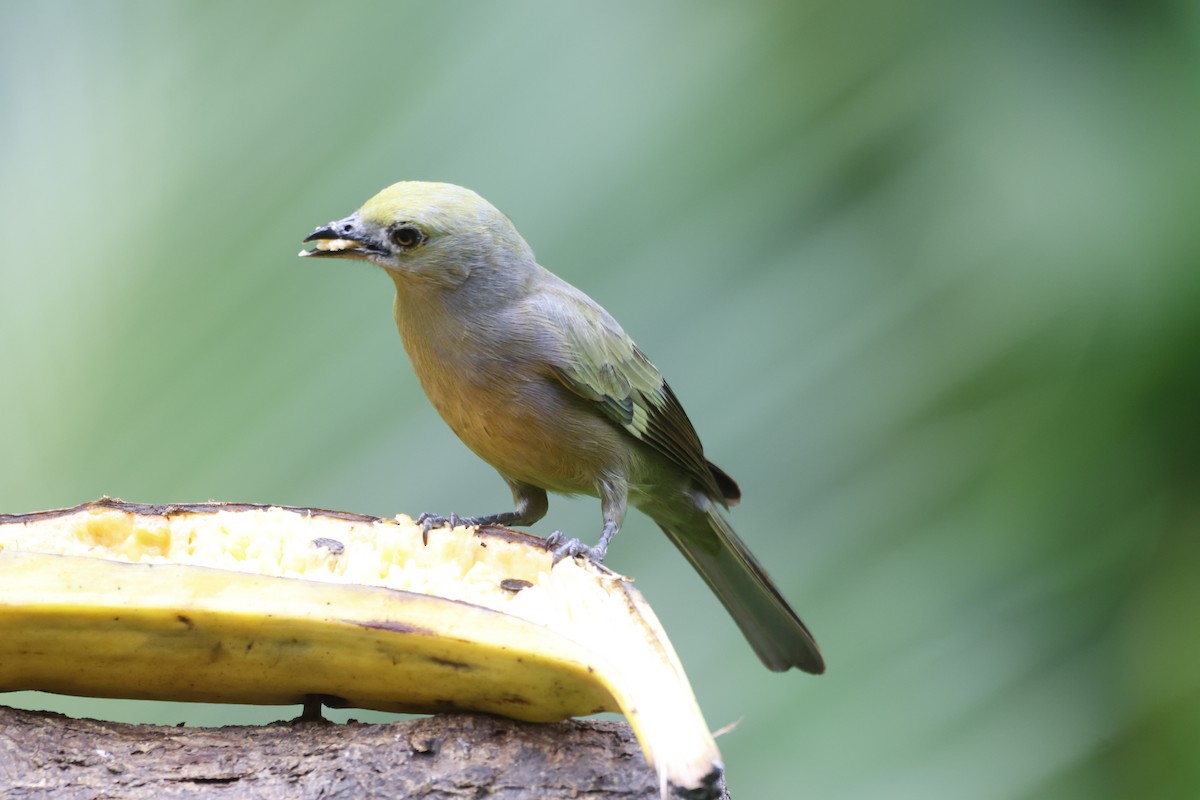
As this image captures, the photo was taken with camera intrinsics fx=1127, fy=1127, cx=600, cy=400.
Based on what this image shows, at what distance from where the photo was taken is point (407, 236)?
272 centimetres

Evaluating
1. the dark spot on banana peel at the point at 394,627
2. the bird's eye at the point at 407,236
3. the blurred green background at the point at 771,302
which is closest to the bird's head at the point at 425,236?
the bird's eye at the point at 407,236

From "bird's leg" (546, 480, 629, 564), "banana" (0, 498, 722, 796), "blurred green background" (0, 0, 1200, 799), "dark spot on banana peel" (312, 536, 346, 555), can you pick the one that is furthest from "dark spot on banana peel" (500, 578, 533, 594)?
"blurred green background" (0, 0, 1200, 799)

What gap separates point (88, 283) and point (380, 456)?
916 millimetres

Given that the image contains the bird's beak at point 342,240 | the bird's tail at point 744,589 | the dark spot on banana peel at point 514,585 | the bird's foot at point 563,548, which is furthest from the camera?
the bird's tail at point 744,589

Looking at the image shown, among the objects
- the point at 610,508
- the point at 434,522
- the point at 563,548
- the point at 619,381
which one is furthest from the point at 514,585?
the point at 619,381

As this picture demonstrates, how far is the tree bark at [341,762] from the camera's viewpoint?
183cm

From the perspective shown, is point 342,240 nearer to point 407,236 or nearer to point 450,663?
point 407,236

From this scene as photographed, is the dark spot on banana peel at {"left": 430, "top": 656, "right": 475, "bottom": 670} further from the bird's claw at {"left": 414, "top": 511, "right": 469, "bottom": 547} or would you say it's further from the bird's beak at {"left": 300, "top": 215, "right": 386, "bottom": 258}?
the bird's beak at {"left": 300, "top": 215, "right": 386, "bottom": 258}

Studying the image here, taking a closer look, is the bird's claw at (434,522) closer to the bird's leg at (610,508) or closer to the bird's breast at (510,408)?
the bird's breast at (510,408)

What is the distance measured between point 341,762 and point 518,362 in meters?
1.22

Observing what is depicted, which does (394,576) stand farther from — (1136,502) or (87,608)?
(1136,502)

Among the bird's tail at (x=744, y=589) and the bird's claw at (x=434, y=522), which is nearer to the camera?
the bird's claw at (x=434, y=522)

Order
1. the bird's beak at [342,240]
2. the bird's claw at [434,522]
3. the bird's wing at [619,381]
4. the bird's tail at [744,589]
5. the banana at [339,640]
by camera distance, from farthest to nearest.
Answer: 1. the bird's tail at [744,589]
2. the bird's wing at [619,381]
3. the bird's beak at [342,240]
4. the bird's claw at [434,522]
5. the banana at [339,640]

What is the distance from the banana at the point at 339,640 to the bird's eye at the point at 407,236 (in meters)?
0.91
